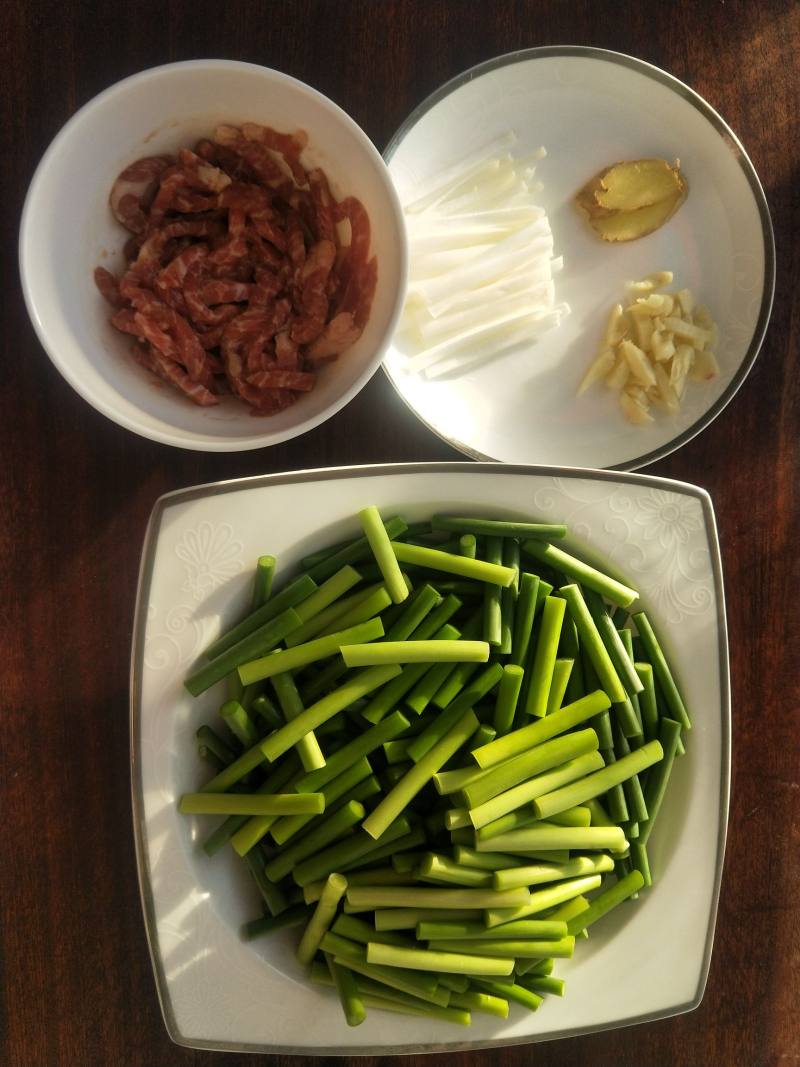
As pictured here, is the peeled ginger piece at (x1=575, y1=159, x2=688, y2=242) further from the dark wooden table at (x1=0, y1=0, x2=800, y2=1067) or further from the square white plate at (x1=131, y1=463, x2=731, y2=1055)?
the square white plate at (x1=131, y1=463, x2=731, y2=1055)

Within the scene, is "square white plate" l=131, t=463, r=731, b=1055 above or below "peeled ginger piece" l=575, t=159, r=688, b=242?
below

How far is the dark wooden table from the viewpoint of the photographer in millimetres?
1225

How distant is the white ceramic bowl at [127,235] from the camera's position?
3.44ft

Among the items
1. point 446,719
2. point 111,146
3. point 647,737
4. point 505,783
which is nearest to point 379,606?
point 446,719

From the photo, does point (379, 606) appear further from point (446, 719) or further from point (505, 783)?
point (505, 783)

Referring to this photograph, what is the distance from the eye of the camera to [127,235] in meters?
1.15

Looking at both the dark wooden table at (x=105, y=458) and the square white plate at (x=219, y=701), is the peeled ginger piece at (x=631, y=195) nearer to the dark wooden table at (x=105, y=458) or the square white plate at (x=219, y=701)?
the dark wooden table at (x=105, y=458)

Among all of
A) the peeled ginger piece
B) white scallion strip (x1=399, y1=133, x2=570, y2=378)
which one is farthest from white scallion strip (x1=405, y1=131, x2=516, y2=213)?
the peeled ginger piece

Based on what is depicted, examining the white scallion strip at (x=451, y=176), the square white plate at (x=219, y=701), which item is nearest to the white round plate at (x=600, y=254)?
the white scallion strip at (x=451, y=176)

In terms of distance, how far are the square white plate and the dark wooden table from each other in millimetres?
152

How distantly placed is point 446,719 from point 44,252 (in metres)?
0.78

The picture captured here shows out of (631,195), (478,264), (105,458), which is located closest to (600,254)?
(631,195)

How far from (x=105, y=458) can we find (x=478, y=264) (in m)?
0.60

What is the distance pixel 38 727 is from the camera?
1.27 m
